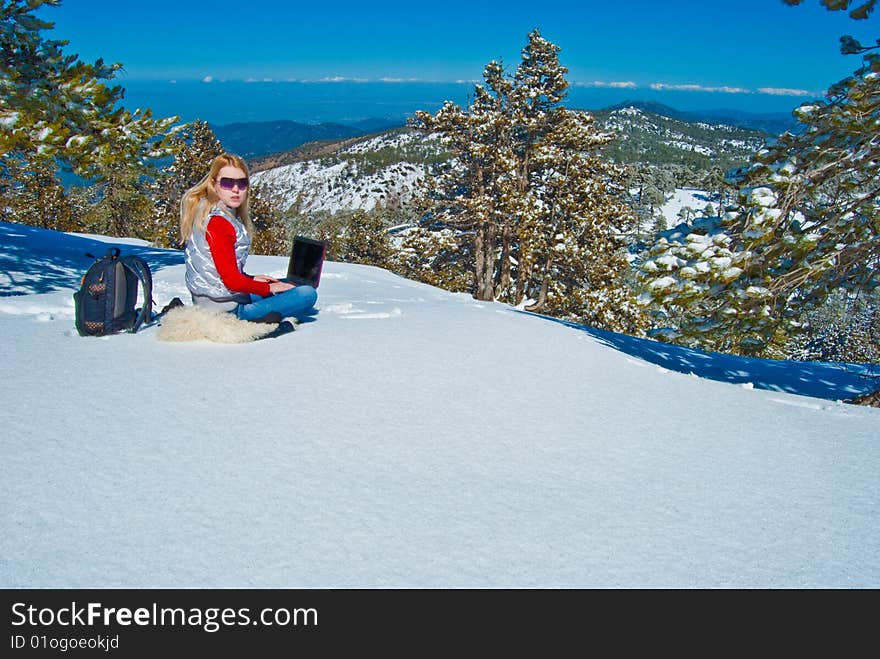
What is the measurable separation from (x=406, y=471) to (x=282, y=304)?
10.3 feet

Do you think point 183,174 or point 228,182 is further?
point 183,174

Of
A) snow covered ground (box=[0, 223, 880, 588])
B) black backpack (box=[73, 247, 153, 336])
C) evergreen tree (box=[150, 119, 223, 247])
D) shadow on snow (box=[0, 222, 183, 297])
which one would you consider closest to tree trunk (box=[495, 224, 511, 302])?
shadow on snow (box=[0, 222, 183, 297])

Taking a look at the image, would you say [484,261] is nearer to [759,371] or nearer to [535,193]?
[535,193]

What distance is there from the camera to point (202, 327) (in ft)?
16.2

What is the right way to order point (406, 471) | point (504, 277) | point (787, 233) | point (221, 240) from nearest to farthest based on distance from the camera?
point (406, 471)
point (221, 240)
point (787, 233)
point (504, 277)

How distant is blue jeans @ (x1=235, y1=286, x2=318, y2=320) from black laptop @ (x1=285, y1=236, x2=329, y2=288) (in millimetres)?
596

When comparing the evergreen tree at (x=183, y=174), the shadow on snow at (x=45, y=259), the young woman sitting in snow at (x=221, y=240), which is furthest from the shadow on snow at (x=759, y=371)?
the evergreen tree at (x=183, y=174)

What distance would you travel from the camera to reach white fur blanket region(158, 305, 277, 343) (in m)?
4.89

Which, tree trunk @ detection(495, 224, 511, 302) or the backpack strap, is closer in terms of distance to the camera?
the backpack strap

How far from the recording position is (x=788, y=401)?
4898mm

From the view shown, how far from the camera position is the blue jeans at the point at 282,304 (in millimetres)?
5225

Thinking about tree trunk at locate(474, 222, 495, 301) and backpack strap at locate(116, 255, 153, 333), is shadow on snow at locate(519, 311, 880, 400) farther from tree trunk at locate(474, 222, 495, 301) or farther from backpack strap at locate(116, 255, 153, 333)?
tree trunk at locate(474, 222, 495, 301)

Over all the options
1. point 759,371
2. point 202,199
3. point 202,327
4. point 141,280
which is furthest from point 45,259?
point 759,371

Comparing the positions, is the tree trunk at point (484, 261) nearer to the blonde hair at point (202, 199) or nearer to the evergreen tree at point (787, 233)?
the evergreen tree at point (787, 233)
